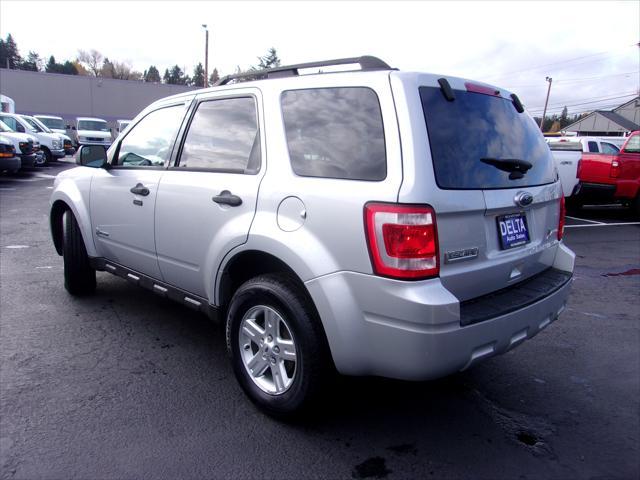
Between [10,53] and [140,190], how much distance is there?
124 metres

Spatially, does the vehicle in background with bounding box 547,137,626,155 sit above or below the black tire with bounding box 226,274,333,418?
above

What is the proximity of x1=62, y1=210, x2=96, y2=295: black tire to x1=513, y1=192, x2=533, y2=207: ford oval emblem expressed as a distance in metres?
3.70

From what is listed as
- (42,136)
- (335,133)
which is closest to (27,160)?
(42,136)

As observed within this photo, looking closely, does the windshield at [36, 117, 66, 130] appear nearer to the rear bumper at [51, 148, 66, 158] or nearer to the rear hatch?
the rear bumper at [51, 148, 66, 158]

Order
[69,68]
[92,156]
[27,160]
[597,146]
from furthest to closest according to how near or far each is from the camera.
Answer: [69,68] < [27,160] < [597,146] < [92,156]

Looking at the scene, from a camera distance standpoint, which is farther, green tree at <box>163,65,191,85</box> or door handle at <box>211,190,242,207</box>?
green tree at <box>163,65,191,85</box>

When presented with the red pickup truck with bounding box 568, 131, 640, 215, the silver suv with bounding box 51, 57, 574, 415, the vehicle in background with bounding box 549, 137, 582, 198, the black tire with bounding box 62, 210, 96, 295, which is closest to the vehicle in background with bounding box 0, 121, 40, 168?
the black tire with bounding box 62, 210, 96, 295

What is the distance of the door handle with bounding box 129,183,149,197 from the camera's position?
11.9 ft

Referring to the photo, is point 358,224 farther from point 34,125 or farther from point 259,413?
point 34,125

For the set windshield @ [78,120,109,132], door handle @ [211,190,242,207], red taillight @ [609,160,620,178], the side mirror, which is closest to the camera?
door handle @ [211,190,242,207]

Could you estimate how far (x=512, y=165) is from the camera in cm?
276

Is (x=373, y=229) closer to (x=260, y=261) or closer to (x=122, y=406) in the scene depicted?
(x=260, y=261)

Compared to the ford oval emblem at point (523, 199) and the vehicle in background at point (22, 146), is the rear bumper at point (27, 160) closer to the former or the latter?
the vehicle in background at point (22, 146)

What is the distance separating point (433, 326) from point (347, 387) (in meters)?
1.25
